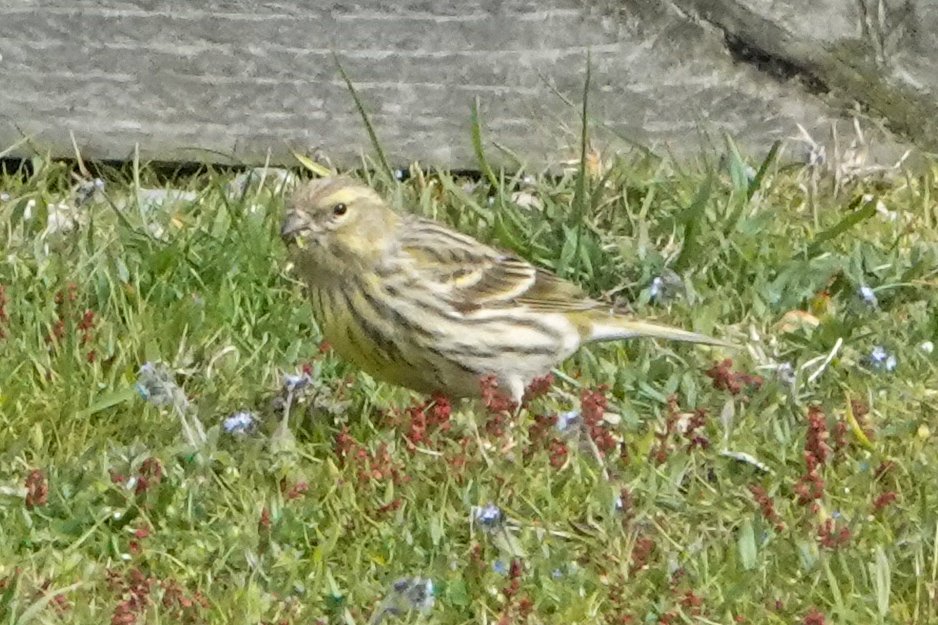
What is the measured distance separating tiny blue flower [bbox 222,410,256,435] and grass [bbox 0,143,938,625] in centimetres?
3

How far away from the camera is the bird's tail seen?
5566 mm

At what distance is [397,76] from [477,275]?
4.42ft

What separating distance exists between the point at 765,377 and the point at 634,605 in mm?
1284

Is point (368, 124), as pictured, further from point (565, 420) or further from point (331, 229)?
point (565, 420)

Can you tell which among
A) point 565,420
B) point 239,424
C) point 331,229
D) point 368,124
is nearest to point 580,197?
point 368,124

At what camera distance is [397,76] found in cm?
671

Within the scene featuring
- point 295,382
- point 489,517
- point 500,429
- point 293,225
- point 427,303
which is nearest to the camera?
point 489,517

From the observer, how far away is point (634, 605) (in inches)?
170

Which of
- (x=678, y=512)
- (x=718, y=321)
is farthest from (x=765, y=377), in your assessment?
(x=678, y=512)

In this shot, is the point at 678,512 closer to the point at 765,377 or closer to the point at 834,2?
the point at 765,377

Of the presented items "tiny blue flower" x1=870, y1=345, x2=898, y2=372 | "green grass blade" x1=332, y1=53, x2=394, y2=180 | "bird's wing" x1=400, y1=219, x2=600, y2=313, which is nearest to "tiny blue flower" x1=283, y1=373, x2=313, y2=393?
"bird's wing" x1=400, y1=219, x2=600, y2=313

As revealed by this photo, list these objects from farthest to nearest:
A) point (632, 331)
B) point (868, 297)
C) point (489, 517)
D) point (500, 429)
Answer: point (868, 297) → point (632, 331) → point (500, 429) → point (489, 517)

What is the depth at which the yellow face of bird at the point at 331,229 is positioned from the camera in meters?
5.34

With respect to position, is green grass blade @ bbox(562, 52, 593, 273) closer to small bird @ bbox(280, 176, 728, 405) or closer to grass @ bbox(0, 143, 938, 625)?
grass @ bbox(0, 143, 938, 625)
